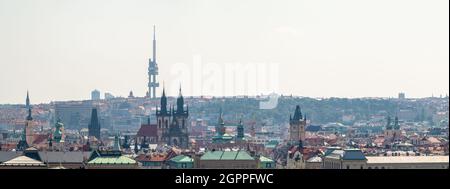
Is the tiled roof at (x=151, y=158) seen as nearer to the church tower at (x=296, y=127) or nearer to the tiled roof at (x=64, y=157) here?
the tiled roof at (x=64, y=157)

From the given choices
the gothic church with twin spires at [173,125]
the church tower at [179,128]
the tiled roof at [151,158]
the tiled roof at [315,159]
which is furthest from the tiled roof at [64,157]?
the church tower at [179,128]

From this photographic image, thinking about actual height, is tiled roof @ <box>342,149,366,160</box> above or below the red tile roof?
above

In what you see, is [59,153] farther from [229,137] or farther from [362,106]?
[362,106]

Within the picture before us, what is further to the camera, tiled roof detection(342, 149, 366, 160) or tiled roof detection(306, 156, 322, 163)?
tiled roof detection(306, 156, 322, 163)

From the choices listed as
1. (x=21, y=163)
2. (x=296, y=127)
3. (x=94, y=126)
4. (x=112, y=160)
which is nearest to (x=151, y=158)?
(x=112, y=160)

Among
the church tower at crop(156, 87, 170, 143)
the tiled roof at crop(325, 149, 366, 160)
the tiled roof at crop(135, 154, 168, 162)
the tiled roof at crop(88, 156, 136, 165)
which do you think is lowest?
the tiled roof at crop(135, 154, 168, 162)

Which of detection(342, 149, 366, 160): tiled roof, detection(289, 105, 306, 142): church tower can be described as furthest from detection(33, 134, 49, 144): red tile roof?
detection(342, 149, 366, 160): tiled roof

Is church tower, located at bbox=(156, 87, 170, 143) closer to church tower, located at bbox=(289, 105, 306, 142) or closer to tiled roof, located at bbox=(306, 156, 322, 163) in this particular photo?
church tower, located at bbox=(289, 105, 306, 142)

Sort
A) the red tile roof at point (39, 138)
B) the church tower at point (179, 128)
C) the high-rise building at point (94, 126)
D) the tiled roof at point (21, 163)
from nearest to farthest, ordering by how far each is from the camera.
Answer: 1. the tiled roof at point (21, 163)
2. the red tile roof at point (39, 138)
3. the church tower at point (179, 128)
4. the high-rise building at point (94, 126)

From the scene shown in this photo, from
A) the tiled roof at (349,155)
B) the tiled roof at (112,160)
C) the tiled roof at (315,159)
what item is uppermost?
the tiled roof at (349,155)
